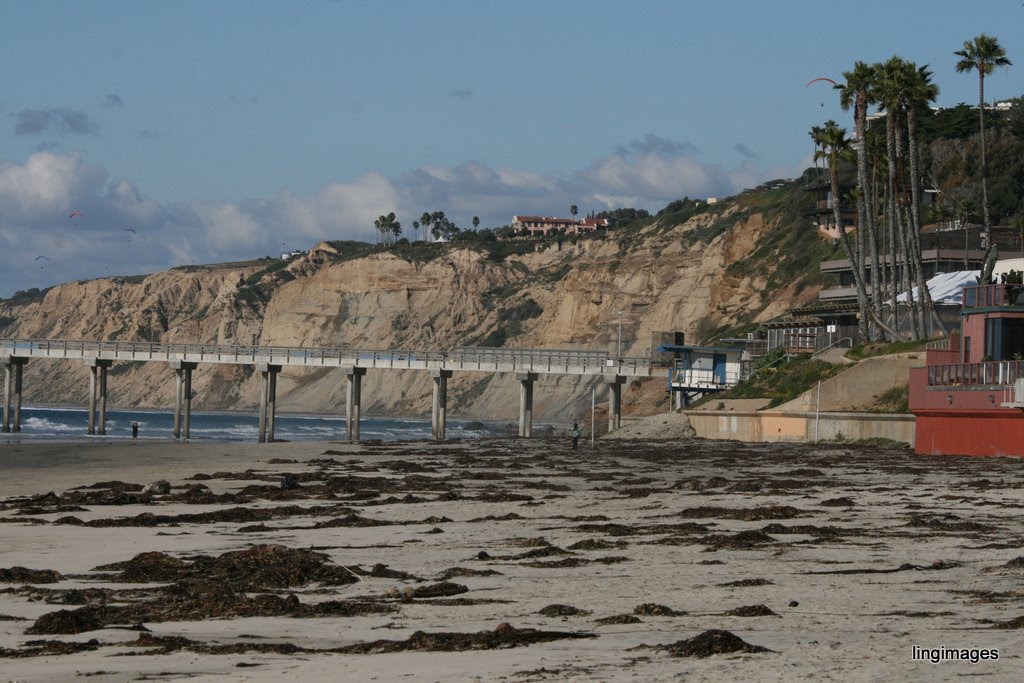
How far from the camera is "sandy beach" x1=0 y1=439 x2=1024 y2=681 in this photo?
1170 cm

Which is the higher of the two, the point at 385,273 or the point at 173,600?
the point at 385,273

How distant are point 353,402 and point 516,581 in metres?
68.8

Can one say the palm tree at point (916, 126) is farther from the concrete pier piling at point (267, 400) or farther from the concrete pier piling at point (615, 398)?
the concrete pier piling at point (267, 400)

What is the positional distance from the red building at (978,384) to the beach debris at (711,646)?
107 feet

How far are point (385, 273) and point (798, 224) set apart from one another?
67341mm

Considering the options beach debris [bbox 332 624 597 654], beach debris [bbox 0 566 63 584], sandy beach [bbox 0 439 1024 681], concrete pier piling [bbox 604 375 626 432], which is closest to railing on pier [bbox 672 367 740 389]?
concrete pier piling [bbox 604 375 626 432]

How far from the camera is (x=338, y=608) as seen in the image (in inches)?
587

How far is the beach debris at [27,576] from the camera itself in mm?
17125

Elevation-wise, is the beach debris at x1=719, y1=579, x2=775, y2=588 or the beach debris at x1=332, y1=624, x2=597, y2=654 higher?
the beach debris at x1=719, y1=579, x2=775, y2=588

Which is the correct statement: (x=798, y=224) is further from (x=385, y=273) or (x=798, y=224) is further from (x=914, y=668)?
(x=914, y=668)

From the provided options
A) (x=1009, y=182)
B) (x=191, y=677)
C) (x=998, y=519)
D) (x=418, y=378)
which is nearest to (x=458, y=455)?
(x=998, y=519)

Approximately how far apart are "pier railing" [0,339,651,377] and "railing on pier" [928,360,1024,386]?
37.0 meters

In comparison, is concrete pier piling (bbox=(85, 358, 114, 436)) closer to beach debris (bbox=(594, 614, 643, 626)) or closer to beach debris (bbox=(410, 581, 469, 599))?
beach debris (bbox=(410, 581, 469, 599))

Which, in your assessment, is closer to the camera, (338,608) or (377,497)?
(338,608)
